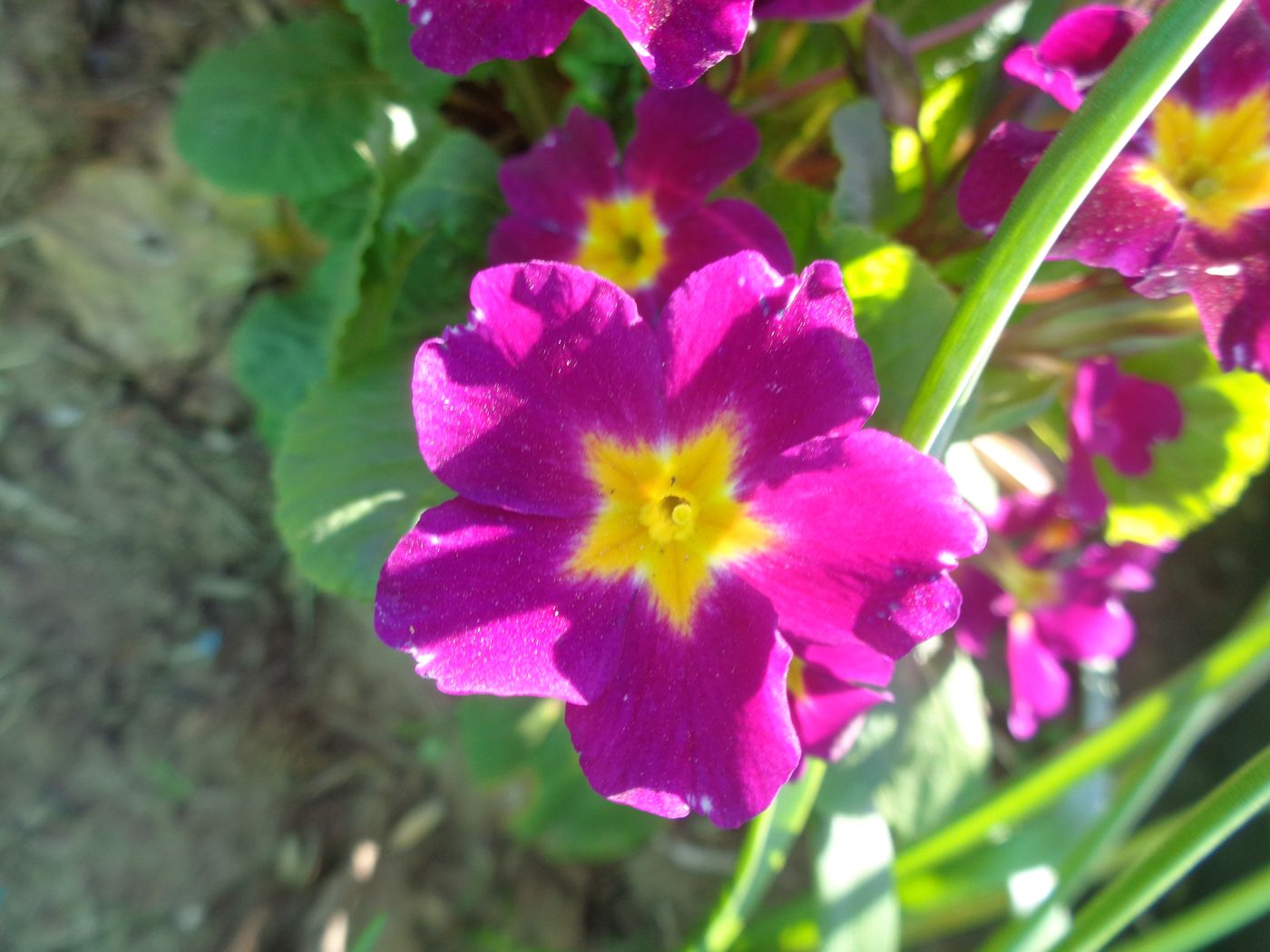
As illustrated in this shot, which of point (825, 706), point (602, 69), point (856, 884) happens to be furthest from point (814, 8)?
point (856, 884)

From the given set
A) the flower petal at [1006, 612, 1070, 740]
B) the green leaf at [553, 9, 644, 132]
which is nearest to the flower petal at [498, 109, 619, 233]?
the green leaf at [553, 9, 644, 132]

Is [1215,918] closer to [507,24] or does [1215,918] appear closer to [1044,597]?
[1044,597]

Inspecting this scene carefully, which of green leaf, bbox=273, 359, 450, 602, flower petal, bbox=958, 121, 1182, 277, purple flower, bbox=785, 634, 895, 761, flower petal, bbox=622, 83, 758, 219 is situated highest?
flower petal, bbox=958, 121, 1182, 277

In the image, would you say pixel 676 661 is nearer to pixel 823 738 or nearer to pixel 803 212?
pixel 823 738

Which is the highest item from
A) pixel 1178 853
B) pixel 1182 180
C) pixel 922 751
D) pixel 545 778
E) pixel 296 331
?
pixel 1182 180

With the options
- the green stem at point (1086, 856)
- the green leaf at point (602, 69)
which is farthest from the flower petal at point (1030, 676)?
the green leaf at point (602, 69)

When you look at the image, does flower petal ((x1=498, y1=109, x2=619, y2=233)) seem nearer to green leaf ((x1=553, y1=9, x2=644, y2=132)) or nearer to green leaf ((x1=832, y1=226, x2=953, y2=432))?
green leaf ((x1=553, y1=9, x2=644, y2=132))
